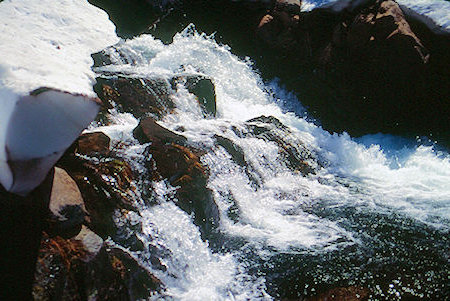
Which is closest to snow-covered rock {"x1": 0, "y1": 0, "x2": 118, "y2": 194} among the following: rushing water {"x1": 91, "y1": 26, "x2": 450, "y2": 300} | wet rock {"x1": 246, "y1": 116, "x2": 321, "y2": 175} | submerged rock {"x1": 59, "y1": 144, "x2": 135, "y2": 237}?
submerged rock {"x1": 59, "y1": 144, "x2": 135, "y2": 237}

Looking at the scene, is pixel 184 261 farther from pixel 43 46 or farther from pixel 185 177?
pixel 43 46

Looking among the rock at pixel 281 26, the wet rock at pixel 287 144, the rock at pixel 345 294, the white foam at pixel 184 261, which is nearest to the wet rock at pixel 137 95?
the wet rock at pixel 287 144

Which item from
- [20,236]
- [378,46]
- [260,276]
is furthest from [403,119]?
[20,236]

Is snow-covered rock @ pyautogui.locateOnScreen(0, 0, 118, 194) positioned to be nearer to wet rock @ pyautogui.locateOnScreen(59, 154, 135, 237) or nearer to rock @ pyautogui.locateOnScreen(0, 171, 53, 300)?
rock @ pyautogui.locateOnScreen(0, 171, 53, 300)

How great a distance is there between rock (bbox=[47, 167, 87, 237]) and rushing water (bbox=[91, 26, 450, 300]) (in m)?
0.62

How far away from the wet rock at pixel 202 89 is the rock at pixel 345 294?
436 cm

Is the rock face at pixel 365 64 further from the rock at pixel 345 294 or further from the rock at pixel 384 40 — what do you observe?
the rock at pixel 345 294

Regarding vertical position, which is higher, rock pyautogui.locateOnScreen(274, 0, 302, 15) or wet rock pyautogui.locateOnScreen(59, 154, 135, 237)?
rock pyautogui.locateOnScreen(274, 0, 302, 15)

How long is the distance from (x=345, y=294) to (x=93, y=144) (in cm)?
342

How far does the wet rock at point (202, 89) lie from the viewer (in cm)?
695

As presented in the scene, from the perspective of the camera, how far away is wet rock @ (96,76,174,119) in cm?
594

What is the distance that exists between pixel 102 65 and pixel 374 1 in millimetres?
6720

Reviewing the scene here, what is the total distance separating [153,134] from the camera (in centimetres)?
479

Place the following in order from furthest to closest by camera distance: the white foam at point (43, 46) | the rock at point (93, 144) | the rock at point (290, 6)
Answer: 1. the rock at point (290, 6)
2. the rock at point (93, 144)
3. the white foam at point (43, 46)
